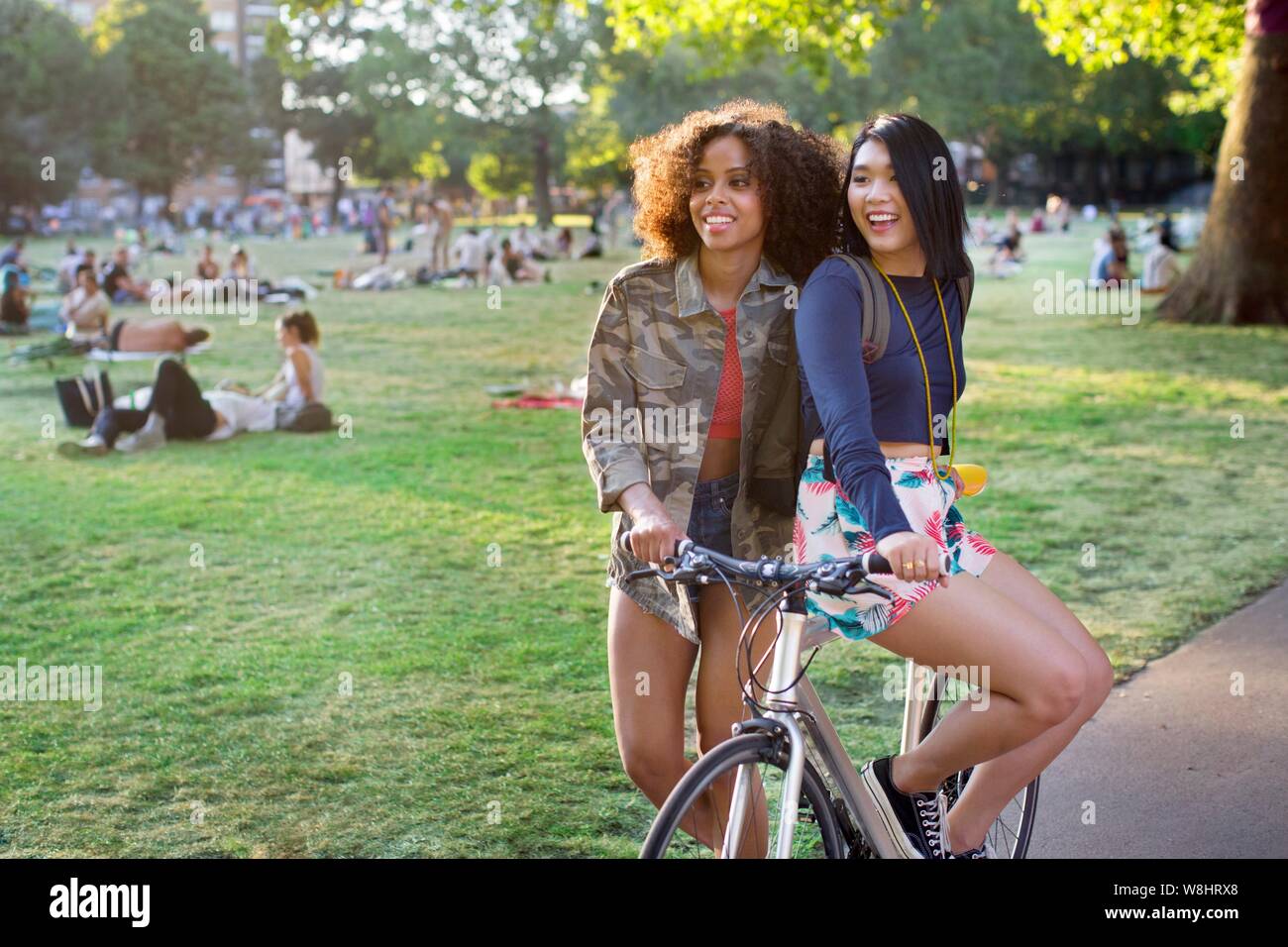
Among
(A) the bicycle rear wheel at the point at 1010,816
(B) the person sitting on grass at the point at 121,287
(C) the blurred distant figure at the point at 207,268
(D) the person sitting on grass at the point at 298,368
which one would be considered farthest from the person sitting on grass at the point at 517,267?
(A) the bicycle rear wheel at the point at 1010,816

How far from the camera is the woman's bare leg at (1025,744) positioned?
308 centimetres

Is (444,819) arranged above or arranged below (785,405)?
below

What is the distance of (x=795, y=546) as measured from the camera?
123 inches

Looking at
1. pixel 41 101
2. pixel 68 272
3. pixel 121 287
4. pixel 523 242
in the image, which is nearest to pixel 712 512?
pixel 121 287

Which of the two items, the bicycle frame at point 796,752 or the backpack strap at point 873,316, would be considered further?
the backpack strap at point 873,316

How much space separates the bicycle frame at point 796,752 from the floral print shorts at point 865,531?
0.35 feet

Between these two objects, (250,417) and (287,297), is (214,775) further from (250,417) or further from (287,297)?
(287,297)

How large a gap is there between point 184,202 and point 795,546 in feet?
342

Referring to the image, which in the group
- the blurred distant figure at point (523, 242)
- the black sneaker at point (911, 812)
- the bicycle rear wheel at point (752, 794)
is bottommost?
the black sneaker at point (911, 812)

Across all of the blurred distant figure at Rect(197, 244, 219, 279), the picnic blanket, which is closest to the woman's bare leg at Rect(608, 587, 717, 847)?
the picnic blanket

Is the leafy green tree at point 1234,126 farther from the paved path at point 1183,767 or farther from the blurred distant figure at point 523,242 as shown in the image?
the blurred distant figure at point 523,242

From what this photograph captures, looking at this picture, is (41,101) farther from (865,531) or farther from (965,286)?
(865,531)

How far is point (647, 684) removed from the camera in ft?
11.1
